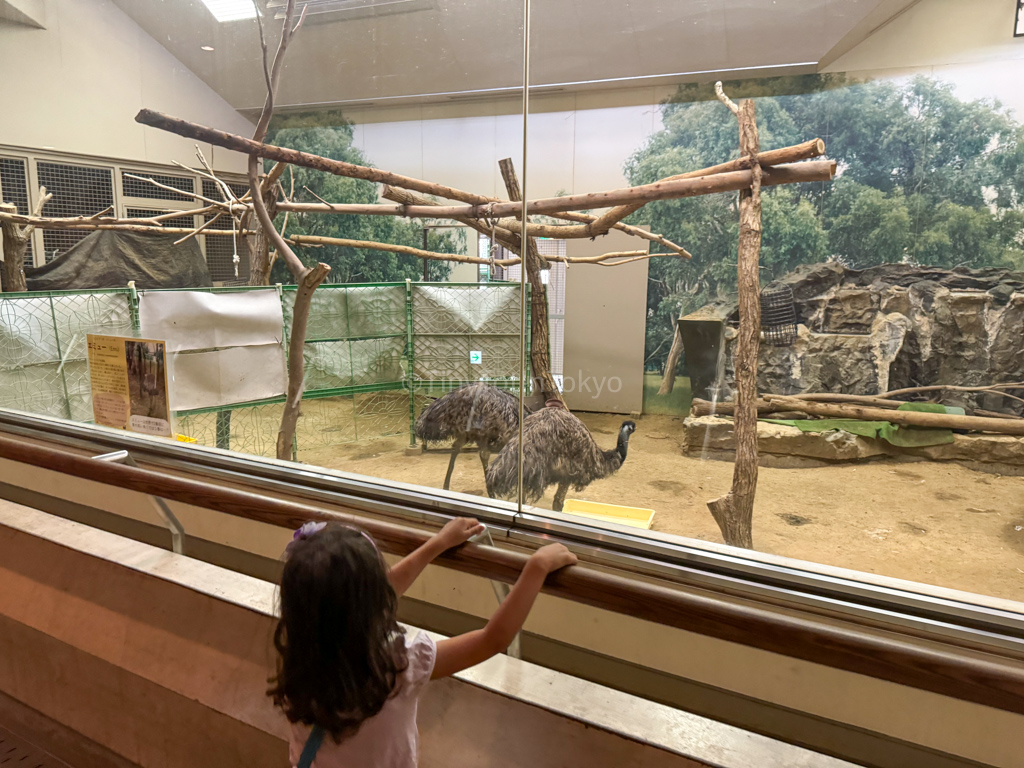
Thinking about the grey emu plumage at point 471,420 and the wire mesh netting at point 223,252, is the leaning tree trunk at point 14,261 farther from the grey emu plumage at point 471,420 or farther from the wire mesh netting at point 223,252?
the grey emu plumage at point 471,420

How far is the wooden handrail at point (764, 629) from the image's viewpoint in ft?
2.17

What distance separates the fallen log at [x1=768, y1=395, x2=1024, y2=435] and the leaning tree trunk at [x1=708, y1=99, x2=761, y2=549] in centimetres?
15

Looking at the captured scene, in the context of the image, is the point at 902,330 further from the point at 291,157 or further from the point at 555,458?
the point at 291,157

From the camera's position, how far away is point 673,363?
5.97ft

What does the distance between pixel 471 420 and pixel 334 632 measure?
1.74 m

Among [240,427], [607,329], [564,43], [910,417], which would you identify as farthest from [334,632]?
[240,427]

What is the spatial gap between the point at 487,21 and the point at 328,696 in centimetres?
154

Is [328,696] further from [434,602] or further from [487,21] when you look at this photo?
[487,21]

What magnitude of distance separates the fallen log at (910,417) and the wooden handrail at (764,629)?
126 cm

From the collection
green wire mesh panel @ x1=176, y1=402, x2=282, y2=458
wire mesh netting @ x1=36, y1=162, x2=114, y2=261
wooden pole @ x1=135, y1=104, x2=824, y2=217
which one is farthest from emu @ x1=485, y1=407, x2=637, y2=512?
wire mesh netting @ x1=36, y1=162, x2=114, y2=261


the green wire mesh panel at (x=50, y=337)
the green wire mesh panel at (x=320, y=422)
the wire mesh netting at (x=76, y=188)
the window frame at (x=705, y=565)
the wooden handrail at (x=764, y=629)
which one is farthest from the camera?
the green wire mesh panel at (x=320, y=422)

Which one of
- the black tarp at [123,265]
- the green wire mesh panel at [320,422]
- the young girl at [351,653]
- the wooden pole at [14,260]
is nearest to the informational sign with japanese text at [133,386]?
the green wire mesh panel at [320,422]

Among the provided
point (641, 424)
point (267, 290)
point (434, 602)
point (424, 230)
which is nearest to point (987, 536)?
point (641, 424)

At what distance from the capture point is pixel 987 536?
7.13 feet
